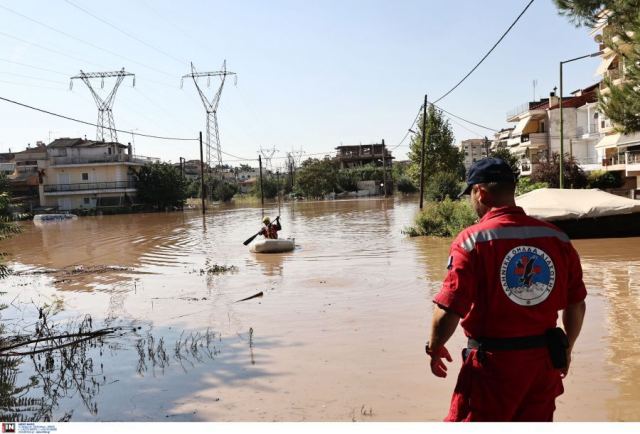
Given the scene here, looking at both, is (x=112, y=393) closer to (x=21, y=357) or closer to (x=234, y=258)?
(x=21, y=357)

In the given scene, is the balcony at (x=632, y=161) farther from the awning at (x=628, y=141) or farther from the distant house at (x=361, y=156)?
the distant house at (x=361, y=156)

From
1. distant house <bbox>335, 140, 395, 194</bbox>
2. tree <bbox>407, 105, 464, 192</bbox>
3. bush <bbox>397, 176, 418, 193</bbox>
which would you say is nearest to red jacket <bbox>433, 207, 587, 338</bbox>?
tree <bbox>407, 105, 464, 192</bbox>

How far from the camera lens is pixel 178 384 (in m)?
6.77

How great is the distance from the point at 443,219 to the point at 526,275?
71.8ft

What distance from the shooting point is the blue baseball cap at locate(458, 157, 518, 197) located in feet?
10.8

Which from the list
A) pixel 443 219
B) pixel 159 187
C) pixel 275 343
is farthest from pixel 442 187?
pixel 275 343

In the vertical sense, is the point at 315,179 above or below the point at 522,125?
below

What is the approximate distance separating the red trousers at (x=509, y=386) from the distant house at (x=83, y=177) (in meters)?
65.5

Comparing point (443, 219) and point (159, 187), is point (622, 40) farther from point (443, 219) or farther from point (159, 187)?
point (159, 187)

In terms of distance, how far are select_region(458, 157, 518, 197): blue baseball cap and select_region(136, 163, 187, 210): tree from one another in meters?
63.9

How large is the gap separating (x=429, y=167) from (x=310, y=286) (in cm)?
4296

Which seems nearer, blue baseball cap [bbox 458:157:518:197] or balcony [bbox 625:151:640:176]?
blue baseball cap [bbox 458:157:518:197]

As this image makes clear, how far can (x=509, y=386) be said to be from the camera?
3123mm

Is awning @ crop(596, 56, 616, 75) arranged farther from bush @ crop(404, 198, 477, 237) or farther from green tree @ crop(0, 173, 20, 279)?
green tree @ crop(0, 173, 20, 279)
